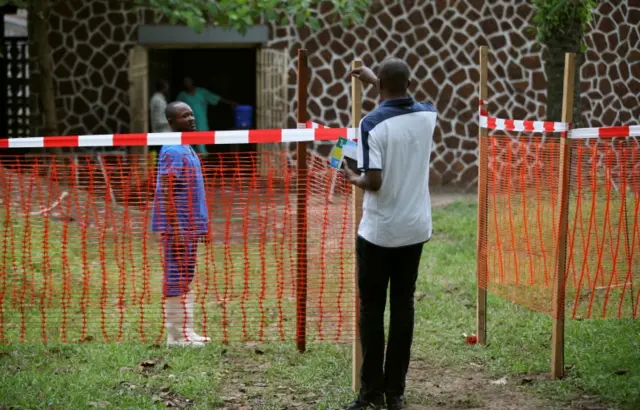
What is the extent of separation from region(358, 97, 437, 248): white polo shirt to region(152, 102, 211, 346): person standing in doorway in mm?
1657

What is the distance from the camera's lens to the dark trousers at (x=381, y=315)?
4789 millimetres

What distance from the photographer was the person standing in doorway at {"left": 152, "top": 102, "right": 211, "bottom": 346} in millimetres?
5957

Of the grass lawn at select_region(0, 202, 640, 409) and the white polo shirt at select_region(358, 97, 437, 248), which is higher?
the white polo shirt at select_region(358, 97, 437, 248)

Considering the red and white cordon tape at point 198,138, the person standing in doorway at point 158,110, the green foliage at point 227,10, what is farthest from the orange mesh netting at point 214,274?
the person standing in doorway at point 158,110

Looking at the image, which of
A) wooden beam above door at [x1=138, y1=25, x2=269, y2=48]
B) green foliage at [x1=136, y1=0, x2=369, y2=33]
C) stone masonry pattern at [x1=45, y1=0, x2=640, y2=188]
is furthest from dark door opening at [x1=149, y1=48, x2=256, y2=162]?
green foliage at [x1=136, y1=0, x2=369, y2=33]

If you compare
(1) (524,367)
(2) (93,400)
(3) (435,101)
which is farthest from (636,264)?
(3) (435,101)

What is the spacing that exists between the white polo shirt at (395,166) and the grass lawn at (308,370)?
1.10 metres

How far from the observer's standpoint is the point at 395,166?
466 centimetres

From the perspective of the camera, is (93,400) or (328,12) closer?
(93,400)

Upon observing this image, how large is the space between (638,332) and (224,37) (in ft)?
32.9

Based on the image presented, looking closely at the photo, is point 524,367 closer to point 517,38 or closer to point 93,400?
point 93,400

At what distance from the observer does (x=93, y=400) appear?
5047 millimetres

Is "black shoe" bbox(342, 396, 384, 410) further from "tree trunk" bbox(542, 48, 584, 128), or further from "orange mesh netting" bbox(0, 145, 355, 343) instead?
"tree trunk" bbox(542, 48, 584, 128)

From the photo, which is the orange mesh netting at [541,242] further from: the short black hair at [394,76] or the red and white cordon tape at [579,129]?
the short black hair at [394,76]
